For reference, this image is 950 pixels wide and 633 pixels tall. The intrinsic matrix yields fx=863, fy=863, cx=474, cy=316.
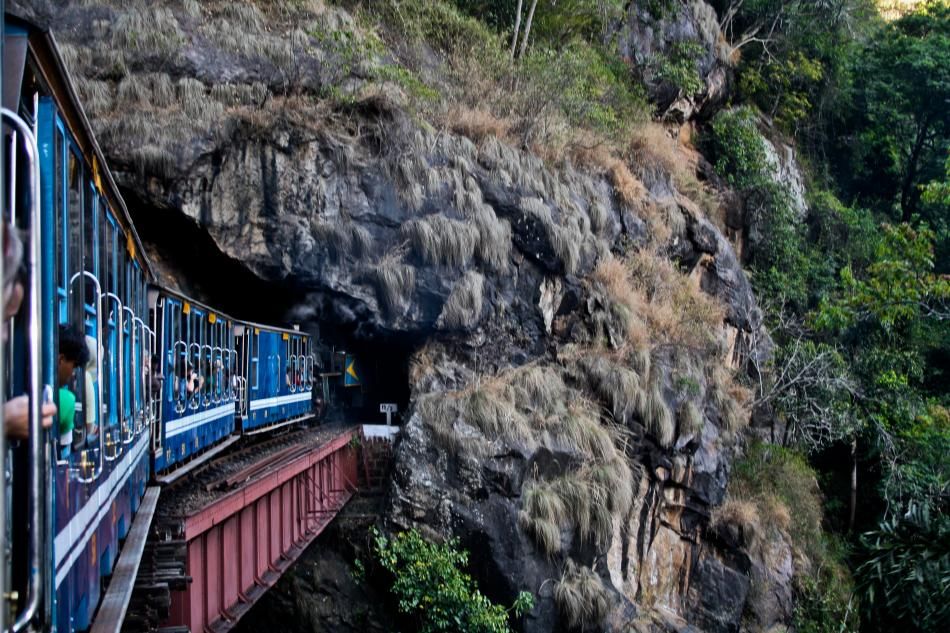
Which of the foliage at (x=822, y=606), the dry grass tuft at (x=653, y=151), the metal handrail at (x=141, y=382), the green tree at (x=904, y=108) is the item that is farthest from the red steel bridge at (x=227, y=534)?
the green tree at (x=904, y=108)

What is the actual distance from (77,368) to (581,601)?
1169 cm

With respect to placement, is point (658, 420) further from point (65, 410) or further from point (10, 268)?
point (10, 268)

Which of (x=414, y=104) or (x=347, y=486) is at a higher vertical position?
(x=414, y=104)

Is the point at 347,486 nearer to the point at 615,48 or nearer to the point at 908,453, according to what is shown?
the point at 908,453

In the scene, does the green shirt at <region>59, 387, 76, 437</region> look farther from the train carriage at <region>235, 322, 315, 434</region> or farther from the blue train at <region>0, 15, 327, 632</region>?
the train carriage at <region>235, 322, 315, 434</region>

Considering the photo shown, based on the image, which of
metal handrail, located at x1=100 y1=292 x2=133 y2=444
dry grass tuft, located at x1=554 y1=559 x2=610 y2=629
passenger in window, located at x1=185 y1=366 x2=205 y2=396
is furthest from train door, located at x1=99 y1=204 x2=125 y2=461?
dry grass tuft, located at x1=554 y1=559 x2=610 y2=629

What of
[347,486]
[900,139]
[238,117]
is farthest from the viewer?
[900,139]

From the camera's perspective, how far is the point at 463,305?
18031 mm

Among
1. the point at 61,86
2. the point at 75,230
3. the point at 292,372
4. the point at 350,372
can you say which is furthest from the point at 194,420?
the point at 350,372

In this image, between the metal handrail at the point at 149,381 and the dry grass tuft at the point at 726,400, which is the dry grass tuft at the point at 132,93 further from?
the dry grass tuft at the point at 726,400

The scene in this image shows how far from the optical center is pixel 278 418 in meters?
17.0

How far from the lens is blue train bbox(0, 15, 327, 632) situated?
8.84 feet

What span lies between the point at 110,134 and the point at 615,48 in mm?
17299

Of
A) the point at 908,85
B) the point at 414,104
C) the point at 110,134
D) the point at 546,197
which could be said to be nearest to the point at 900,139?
the point at 908,85
